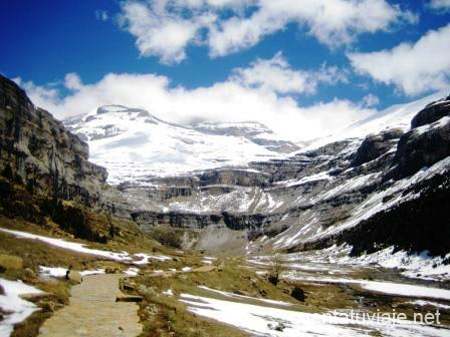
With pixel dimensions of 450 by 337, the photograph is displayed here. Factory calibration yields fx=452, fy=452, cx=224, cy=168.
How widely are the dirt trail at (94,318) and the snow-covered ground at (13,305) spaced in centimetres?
111

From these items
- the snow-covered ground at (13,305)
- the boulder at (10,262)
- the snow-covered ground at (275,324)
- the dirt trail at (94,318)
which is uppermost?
the boulder at (10,262)

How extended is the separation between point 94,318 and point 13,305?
388 cm

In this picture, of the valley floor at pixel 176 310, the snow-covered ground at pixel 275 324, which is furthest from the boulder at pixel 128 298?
the snow-covered ground at pixel 275 324

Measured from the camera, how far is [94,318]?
22219mm

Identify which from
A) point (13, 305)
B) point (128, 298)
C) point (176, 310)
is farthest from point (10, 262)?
point (176, 310)

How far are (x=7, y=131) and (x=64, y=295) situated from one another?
172192 millimetres

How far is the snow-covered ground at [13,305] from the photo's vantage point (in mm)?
17719

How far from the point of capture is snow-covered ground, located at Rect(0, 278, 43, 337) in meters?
17.7

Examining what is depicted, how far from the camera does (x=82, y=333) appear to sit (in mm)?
18953

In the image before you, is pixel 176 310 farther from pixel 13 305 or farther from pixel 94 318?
pixel 13 305

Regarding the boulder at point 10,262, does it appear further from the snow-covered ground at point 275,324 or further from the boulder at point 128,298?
the snow-covered ground at point 275,324

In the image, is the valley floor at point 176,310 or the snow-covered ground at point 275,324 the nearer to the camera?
the valley floor at point 176,310

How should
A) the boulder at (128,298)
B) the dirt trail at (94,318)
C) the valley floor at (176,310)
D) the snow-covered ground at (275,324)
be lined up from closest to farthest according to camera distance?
the dirt trail at (94,318), the valley floor at (176,310), the boulder at (128,298), the snow-covered ground at (275,324)

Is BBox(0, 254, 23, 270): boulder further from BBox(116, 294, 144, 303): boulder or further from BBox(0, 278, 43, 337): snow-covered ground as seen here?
BBox(116, 294, 144, 303): boulder
